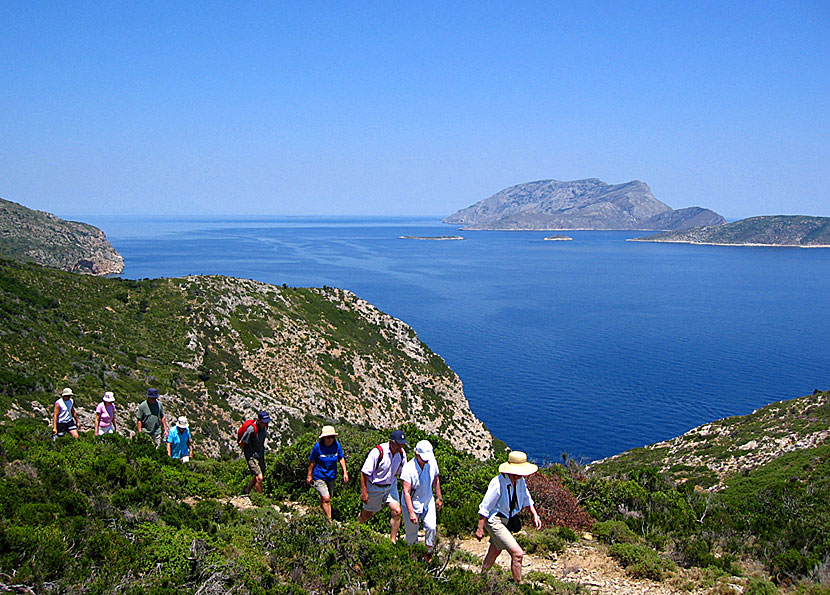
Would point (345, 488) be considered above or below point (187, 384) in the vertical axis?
above

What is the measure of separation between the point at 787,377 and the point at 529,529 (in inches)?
3069

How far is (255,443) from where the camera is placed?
1207 cm

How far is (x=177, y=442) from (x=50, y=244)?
512ft

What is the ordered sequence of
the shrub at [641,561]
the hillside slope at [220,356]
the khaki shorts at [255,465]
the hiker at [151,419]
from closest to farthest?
1. the shrub at [641,561]
2. the khaki shorts at [255,465]
3. the hiker at [151,419]
4. the hillside slope at [220,356]

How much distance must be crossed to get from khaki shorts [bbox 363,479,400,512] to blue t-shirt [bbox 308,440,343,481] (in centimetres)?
114

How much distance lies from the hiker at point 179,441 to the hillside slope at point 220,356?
11156 millimetres

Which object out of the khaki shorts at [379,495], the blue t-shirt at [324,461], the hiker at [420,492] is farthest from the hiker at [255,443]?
the hiker at [420,492]

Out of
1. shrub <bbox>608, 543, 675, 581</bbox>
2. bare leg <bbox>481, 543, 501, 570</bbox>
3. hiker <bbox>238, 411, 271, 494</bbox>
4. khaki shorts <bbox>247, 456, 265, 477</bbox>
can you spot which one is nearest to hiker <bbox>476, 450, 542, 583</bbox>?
bare leg <bbox>481, 543, 501, 570</bbox>

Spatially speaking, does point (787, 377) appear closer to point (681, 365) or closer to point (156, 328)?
point (681, 365)

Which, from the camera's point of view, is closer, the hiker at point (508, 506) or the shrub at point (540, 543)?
the hiker at point (508, 506)

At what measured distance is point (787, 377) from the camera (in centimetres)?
7438

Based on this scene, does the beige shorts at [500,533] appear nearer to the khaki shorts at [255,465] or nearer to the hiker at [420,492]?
the hiker at [420,492]

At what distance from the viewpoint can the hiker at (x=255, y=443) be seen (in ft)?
39.3

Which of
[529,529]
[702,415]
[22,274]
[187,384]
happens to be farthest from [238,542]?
[702,415]
